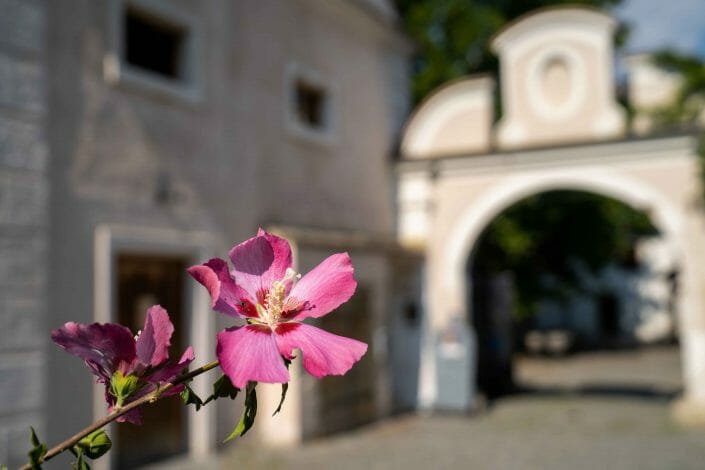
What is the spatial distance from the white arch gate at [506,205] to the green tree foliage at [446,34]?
12.9 feet

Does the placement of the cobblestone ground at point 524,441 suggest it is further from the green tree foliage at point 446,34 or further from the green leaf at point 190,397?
the green leaf at point 190,397

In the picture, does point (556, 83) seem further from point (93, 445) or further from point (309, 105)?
point (93, 445)

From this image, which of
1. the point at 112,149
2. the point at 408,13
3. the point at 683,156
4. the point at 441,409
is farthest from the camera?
the point at 408,13

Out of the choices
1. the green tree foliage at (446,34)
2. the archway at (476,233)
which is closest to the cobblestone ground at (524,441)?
the archway at (476,233)

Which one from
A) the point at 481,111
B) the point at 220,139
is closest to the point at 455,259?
the point at 481,111

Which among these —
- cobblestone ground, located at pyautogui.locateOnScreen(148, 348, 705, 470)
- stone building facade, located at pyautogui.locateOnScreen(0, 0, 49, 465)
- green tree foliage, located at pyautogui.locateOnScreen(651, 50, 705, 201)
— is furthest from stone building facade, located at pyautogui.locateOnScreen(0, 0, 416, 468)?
green tree foliage, located at pyautogui.locateOnScreen(651, 50, 705, 201)

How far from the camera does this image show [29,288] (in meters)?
5.77

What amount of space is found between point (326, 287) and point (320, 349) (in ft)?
0.28

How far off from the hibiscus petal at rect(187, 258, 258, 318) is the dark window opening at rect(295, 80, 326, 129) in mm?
9615

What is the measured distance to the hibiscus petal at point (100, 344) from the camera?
29.9 inches

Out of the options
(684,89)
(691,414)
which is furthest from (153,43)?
(684,89)

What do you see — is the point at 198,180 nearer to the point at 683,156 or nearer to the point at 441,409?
the point at 441,409

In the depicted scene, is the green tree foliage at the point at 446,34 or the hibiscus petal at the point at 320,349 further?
the green tree foliage at the point at 446,34

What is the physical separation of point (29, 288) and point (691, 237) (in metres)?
8.15
